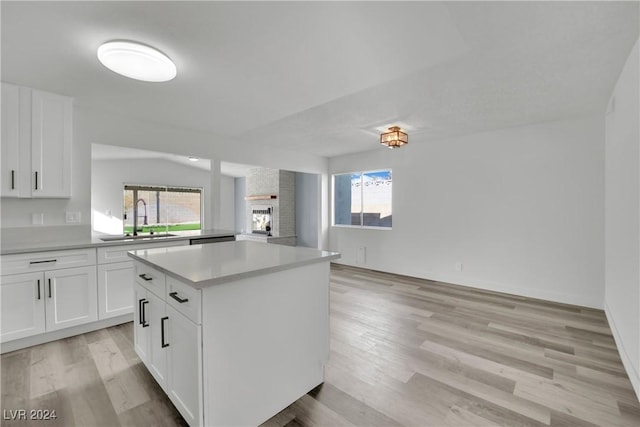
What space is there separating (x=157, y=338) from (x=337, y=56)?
2.41m

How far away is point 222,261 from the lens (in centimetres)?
175

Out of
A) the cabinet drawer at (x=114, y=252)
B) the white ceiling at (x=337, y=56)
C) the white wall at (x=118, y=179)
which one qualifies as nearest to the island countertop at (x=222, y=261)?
the cabinet drawer at (x=114, y=252)

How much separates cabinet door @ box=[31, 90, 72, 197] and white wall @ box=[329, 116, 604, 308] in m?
4.65

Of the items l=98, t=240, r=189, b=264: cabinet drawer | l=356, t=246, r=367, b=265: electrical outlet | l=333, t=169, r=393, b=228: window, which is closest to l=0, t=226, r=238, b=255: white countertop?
l=98, t=240, r=189, b=264: cabinet drawer

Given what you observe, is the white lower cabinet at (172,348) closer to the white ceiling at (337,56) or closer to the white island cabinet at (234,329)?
the white island cabinet at (234,329)

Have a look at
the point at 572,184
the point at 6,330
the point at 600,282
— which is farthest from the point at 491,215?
the point at 6,330

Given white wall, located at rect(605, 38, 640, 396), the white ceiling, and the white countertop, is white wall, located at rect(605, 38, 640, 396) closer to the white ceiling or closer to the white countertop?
the white ceiling

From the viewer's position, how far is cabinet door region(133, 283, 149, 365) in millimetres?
1962

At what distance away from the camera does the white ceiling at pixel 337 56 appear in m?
1.67

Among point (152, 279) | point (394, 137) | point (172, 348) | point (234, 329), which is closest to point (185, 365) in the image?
point (172, 348)

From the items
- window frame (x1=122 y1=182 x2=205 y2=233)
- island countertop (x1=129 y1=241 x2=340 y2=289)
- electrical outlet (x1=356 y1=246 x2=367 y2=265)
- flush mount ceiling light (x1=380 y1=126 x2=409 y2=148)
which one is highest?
flush mount ceiling light (x1=380 y1=126 x2=409 y2=148)

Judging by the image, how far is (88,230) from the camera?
10.6 feet

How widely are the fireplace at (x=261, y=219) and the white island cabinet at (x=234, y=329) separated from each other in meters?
5.57

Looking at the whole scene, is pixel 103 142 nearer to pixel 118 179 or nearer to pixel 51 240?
pixel 51 240
